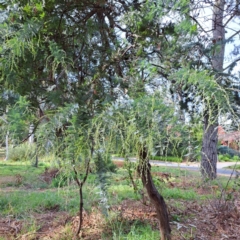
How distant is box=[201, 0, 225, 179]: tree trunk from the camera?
1004 millimetres

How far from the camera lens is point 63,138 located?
3.66ft

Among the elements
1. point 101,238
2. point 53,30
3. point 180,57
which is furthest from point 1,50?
point 101,238

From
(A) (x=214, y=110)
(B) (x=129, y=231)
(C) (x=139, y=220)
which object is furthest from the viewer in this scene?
(C) (x=139, y=220)

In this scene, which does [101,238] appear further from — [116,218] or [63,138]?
[63,138]

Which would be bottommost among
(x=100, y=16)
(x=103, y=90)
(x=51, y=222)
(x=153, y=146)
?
(x=51, y=222)

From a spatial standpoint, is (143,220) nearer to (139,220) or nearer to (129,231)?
(139,220)

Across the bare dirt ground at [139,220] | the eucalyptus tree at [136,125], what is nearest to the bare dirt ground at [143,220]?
the bare dirt ground at [139,220]

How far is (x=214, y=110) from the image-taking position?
37.6 inches

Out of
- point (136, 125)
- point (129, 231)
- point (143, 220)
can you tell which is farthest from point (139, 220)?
point (136, 125)

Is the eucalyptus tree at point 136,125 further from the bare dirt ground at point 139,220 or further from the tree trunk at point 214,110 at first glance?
the bare dirt ground at point 139,220

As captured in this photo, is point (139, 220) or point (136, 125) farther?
point (139, 220)

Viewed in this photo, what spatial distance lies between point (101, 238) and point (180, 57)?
1612mm

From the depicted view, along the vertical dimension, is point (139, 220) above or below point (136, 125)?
below

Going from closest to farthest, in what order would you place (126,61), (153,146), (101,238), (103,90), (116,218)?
1. (153,146)
2. (103,90)
3. (126,61)
4. (101,238)
5. (116,218)
